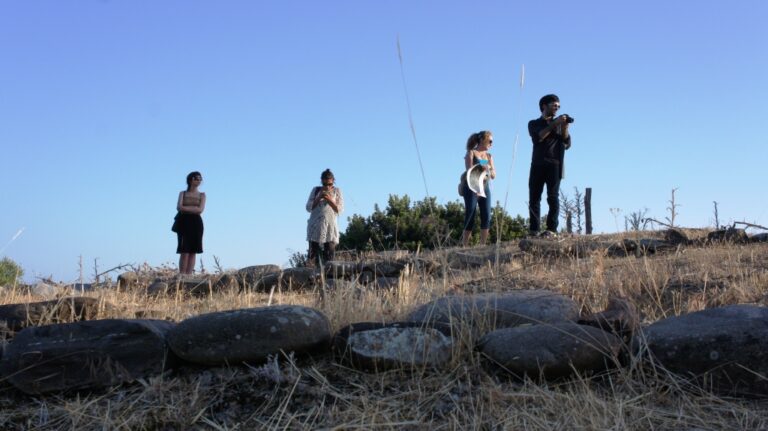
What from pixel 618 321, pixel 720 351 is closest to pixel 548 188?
pixel 618 321

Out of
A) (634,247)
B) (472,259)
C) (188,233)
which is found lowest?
(472,259)

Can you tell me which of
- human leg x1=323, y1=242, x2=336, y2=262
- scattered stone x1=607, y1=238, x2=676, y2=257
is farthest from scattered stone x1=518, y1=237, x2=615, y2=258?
human leg x1=323, y1=242, x2=336, y2=262

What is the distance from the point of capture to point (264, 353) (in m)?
3.11

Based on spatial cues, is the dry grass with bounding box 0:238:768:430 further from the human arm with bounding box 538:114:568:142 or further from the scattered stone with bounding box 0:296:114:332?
the human arm with bounding box 538:114:568:142

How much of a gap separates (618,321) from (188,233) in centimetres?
694

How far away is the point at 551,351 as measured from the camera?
2.99m

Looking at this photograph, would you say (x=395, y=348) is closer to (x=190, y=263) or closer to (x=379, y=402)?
(x=379, y=402)

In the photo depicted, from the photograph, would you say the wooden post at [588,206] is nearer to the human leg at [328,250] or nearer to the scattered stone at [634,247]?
the scattered stone at [634,247]

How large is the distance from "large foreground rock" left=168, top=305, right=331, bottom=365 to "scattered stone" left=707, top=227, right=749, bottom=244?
6926 mm

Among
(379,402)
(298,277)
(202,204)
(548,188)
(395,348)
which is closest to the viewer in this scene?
(379,402)

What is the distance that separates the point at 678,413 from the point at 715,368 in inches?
13.4

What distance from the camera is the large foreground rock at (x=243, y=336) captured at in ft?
10.2

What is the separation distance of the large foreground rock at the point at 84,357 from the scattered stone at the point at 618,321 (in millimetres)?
1994

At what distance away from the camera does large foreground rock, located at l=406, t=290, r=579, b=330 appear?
3471mm
